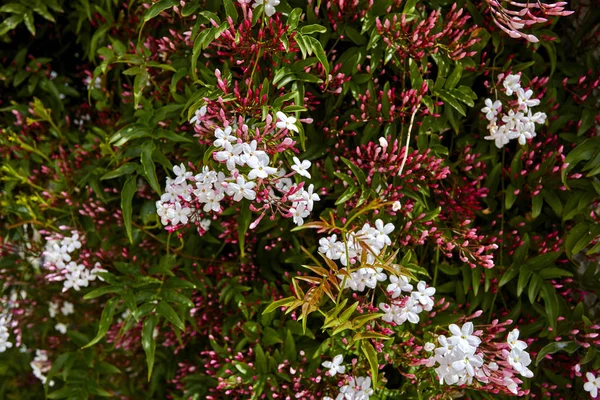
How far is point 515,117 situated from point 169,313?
134 centimetres

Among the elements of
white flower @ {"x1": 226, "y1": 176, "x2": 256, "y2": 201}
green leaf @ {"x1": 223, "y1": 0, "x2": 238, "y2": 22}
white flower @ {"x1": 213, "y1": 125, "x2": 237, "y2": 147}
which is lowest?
white flower @ {"x1": 226, "y1": 176, "x2": 256, "y2": 201}

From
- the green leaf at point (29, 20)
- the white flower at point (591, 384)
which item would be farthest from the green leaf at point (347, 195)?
the green leaf at point (29, 20)

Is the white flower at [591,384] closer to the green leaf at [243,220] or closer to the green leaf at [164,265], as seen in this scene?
the green leaf at [243,220]

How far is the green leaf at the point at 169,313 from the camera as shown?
177 centimetres

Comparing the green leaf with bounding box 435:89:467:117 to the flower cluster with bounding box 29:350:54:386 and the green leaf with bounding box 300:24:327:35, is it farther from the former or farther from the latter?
the flower cluster with bounding box 29:350:54:386

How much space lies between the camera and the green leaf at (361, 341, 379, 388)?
147 centimetres

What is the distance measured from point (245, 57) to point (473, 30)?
0.76 meters

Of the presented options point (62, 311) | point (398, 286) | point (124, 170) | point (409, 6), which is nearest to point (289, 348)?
point (398, 286)

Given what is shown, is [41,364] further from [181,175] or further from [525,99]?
[525,99]

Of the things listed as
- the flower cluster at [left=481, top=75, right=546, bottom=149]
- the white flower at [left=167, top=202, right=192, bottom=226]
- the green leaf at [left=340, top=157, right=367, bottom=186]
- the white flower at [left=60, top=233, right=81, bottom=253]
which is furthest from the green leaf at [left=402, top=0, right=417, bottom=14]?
the white flower at [left=60, top=233, right=81, bottom=253]

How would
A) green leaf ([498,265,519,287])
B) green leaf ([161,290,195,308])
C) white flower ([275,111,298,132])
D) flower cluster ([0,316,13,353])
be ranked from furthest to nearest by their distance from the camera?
1. flower cluster ([0,316,13,353])
2. green leaf ([161,290,195,308])
3. green leaf ([498,265,519,287])
4. white flower ([275,111,298,132])

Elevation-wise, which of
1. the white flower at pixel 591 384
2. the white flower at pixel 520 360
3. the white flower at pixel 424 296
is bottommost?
the white flower at pixel 591 384

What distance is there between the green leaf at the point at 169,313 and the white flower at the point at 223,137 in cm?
71

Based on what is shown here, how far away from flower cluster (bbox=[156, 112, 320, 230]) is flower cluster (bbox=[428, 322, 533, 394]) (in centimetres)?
55
